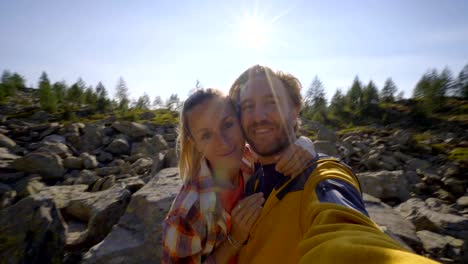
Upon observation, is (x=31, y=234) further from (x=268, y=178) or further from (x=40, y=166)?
(x=40, y=166)

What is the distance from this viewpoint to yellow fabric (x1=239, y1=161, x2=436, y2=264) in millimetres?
1046

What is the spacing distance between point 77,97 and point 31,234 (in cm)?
7766

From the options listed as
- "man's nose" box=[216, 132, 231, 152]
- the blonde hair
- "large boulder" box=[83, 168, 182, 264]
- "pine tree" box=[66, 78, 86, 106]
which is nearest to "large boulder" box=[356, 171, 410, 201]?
"large boulder" box=[83, 168, 182, 264]

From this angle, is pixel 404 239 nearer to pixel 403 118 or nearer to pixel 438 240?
pixel 438 240

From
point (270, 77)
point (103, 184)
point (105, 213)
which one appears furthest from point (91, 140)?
point (270, 77)

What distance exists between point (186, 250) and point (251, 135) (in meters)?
1.32

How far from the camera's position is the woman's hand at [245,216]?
2141mm

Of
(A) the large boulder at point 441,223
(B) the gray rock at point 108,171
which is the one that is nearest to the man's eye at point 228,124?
(A) the large boulder at point 441,223

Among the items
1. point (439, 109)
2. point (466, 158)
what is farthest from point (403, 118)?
point (466, 158)

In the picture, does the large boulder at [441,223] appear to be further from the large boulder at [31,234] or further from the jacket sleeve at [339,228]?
the large boulder at [31,234]

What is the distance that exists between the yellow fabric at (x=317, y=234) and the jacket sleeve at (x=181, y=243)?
43 centimetres

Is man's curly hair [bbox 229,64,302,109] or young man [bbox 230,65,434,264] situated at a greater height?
man's curly hair [bbox 229,64,302,109]

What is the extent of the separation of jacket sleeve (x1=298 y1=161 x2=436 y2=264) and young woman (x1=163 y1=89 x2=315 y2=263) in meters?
0.31

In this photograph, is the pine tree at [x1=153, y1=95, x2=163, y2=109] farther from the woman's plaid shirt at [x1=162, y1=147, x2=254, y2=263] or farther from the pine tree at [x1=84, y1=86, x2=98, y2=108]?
the woman's plaid shirt at [x1=162, y1=147, x2=254, y2=263]
